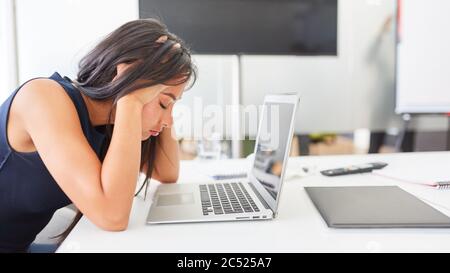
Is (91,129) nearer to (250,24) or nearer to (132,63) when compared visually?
(132,63)

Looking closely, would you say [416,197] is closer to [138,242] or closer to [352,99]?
[138,242]

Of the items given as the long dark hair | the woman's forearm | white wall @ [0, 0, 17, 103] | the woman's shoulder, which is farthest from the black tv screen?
the woman's shoulder

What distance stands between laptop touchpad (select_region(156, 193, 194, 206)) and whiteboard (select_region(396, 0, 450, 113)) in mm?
1898

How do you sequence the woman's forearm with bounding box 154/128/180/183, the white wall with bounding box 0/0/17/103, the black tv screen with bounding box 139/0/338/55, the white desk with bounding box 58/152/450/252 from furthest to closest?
the black tv screen with bounding box 139/0/338/55 → the white wall with bounding box 0/0/17/103 → the woman's forearm with bounding box 154/128/180/183 → the white desk with bounding box 58/152/450/252

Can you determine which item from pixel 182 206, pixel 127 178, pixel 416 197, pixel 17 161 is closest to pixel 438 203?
pixel 416 197

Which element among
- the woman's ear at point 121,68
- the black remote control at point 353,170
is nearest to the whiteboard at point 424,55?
the black remote control at point 353,170

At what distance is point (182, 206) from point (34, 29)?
1841 millimetres

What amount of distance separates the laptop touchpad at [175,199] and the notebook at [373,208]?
0.30m

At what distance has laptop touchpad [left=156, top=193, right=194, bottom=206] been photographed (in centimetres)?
83

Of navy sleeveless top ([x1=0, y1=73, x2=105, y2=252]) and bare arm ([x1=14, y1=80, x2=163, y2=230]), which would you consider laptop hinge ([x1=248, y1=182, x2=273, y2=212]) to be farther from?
navy sleeveless top ([x1=0, y1=73, x2=105, y2=252])

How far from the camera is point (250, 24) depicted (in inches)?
86.8

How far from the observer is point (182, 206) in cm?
80

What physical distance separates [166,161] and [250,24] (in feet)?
4.64

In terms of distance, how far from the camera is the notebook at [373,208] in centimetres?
66
